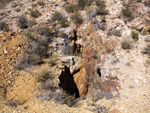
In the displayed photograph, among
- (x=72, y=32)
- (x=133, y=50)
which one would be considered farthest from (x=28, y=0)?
(x=133, y=50)

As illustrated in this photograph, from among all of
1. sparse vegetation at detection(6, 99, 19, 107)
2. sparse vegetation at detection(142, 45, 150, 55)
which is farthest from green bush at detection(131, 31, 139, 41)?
sparse vegetation at detection(6, 99, 19, 107)

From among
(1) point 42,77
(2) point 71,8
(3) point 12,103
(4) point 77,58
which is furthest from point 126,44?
(3) point 12,103

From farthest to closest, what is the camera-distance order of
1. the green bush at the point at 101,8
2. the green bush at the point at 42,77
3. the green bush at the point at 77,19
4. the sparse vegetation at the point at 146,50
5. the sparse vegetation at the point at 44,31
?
the green bush at the point at 101,8
the green bush at the point at 77,19
the sparse vegetation at the point at 44,31
the sparse vegetation at the point at 146,50
the green bush at the point at 42,77

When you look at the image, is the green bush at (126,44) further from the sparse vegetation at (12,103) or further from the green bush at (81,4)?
the sparse vegetation at (12,103)

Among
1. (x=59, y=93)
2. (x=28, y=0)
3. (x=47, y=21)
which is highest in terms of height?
(x=28, y=0)

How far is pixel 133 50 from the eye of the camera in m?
5.62

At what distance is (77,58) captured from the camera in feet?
18.3

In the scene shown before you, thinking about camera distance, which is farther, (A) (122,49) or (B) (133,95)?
(A) (122,49)

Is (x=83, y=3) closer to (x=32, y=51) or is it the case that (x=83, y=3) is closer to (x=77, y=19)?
(x=77, y=19)

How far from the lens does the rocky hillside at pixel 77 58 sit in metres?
3.45

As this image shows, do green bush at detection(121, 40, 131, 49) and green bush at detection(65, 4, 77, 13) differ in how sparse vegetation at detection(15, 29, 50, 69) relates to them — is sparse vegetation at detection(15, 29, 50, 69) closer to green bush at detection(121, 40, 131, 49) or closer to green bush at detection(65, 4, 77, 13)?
green bush at detection(65, 4, 77, 13)

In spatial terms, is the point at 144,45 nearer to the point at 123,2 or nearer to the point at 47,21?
the point at 123,2

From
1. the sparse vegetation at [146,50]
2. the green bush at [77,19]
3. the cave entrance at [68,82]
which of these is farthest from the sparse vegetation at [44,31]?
the sparse vegetation at [146,50]

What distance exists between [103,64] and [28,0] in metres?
9.24
